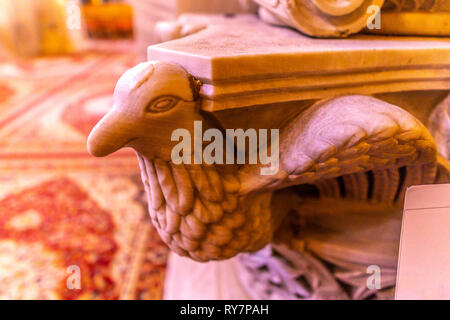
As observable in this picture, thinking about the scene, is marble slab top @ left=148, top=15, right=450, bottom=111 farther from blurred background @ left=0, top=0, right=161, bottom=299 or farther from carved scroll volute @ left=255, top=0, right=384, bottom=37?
blurred background @ left=0, top=0, right=161, bottom=299

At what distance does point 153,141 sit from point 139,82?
0.09m

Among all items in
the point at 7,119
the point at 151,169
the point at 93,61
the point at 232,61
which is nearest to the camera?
the point at 232,61

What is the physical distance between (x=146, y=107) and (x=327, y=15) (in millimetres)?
354

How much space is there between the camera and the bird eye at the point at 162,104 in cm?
51

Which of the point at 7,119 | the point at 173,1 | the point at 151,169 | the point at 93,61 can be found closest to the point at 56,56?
the point at 93,61

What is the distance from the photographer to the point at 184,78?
20.3 inches

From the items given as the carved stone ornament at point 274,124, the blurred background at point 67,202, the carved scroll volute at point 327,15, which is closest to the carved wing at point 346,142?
the carved stone ornament at point 274,124

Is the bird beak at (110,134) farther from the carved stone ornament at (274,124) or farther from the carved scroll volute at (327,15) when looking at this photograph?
the carved scroll volute at (327,15)

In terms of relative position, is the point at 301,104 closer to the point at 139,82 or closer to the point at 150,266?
the point at 139,82

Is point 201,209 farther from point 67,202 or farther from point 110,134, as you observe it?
point 67,202

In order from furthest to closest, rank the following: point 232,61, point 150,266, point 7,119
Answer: point 7,119, point 150,266, point 232,61

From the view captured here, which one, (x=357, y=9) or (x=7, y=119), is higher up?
(x=357, y=9)

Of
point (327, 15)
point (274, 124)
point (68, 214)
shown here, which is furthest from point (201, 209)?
point (68, 214)

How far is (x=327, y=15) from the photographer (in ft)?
2.08
